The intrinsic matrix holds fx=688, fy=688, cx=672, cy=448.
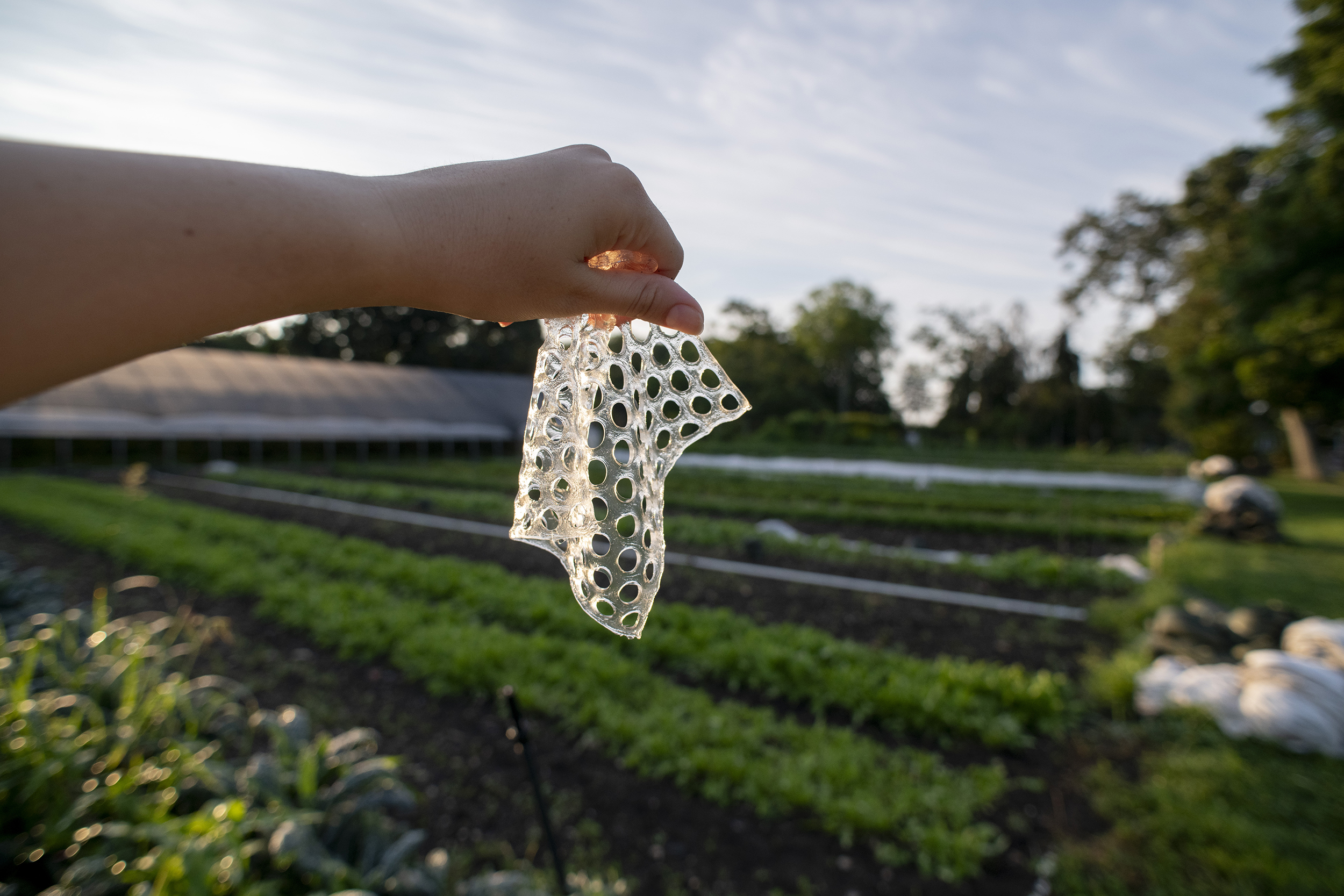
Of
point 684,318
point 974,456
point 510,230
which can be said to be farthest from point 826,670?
point 974,456

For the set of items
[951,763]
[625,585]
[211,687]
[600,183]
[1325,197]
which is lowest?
[951,763]

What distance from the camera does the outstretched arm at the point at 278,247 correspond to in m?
0.51

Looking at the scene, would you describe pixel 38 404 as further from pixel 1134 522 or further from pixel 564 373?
pixel 1134 522

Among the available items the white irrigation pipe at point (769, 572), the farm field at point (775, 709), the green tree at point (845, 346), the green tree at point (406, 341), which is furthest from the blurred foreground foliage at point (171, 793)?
the green tree at point (845, 346)

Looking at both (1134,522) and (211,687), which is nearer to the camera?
(211,687)

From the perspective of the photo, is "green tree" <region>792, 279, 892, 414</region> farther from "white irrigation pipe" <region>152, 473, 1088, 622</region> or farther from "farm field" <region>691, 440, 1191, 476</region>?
"white irrigation pipe" <region>152, 473, 1088, 622</region>

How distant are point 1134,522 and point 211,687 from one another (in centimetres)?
1081

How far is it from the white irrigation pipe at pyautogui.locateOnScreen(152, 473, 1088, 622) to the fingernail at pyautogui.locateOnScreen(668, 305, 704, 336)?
533 centimetres

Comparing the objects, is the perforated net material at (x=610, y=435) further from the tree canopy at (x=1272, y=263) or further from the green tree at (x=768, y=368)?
the green tree at (x=768, y=368)

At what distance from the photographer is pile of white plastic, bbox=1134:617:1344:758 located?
3.06 m

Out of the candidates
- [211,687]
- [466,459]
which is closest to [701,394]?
[211,687]

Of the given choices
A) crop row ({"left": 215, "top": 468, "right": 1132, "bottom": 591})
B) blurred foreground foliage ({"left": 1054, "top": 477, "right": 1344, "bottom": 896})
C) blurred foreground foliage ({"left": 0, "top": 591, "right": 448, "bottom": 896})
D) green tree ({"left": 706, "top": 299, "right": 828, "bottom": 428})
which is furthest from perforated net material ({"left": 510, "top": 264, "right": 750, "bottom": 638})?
green tree ({"left": 706, "top": 299, "right": 828, "bottom": 428})

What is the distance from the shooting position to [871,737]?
339 centimetres

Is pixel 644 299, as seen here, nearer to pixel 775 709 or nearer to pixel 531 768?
pixel 531 768
